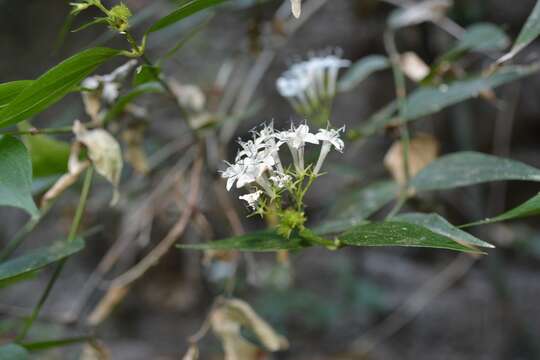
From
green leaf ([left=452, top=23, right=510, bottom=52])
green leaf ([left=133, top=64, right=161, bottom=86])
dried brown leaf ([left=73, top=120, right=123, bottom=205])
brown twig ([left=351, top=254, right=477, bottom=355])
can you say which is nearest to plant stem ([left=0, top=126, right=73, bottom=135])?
dried brown leaf ([left=73, top=120, right=123, bottom=205])

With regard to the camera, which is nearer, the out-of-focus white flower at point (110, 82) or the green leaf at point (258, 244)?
the green leaf at point (258, 244)

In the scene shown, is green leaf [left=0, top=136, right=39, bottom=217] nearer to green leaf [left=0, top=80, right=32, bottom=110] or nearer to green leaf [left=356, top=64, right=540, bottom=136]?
green leaf [left=0, top=80, right=32, bottom=110]

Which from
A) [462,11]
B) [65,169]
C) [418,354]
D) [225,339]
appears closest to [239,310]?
[225,339]

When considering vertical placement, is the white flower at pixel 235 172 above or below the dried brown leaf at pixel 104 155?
below

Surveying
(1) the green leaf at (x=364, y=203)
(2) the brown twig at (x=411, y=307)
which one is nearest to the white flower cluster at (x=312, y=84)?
(1) the green leaf at (x=364, y=203)

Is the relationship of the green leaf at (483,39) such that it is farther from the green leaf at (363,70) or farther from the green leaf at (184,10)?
the green leaf at (184,10)

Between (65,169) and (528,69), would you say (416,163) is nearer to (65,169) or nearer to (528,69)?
(528,69)
